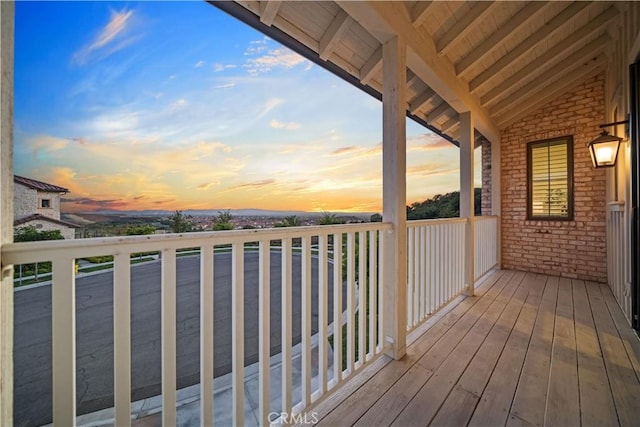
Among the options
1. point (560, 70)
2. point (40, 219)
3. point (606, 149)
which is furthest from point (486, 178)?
point (40, 219)

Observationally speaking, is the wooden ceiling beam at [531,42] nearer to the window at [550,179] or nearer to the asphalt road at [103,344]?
the window at [550,179]

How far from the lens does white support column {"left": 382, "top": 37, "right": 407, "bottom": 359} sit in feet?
6.72

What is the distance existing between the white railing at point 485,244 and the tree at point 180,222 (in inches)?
154

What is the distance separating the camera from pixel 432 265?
8.87ft

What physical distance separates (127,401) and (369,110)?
16.0 ft

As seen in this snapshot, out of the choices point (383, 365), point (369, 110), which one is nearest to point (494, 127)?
point (369, 110)

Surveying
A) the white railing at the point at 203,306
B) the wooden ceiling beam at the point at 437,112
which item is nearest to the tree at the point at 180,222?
the white railing at the point at 203,306

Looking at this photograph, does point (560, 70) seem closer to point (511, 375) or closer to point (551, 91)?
point (551, 91)

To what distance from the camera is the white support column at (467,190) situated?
349 centimetres

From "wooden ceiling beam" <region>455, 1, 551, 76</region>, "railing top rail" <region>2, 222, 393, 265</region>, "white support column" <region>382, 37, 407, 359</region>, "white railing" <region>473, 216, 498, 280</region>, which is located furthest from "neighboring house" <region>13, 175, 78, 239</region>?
"white railing" <region>473, 216, 498, 280</region>

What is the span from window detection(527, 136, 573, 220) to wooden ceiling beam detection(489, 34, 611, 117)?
103 centimetres

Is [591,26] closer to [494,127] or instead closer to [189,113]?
[494,127]

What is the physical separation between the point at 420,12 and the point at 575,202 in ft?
14.0

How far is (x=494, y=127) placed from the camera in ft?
15.5
